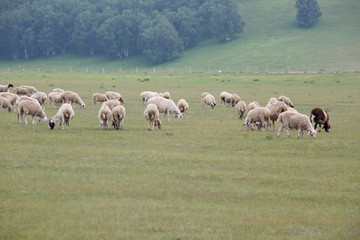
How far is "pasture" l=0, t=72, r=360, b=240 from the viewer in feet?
41.8

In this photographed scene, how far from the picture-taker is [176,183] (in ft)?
54.5

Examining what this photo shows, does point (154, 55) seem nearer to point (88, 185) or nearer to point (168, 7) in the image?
point (168, 7)

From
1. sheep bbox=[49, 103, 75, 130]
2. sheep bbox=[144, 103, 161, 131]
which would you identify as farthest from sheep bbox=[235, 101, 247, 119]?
sheep bbox=[49, 103, 75, 130]

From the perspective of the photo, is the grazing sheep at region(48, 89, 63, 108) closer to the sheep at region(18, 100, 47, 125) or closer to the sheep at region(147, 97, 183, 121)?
the sheep at region(147, 97, 183, 121)

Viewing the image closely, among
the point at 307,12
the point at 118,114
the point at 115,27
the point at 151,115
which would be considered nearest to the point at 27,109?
the point at 118,114

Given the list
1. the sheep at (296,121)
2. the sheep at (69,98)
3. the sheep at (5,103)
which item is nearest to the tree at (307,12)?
the sheep at (69,98)

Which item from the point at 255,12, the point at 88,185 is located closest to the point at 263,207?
the point at 88,185

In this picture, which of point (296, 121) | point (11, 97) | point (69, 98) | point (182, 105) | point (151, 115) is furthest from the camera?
point (69, 98)

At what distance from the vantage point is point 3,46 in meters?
153

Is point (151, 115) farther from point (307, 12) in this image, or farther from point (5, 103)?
point (307, 12)

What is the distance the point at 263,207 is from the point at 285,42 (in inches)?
4528

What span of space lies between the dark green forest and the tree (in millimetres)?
11885

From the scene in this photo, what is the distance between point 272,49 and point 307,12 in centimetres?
1533

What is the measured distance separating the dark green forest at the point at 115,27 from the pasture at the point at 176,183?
107302 mm
